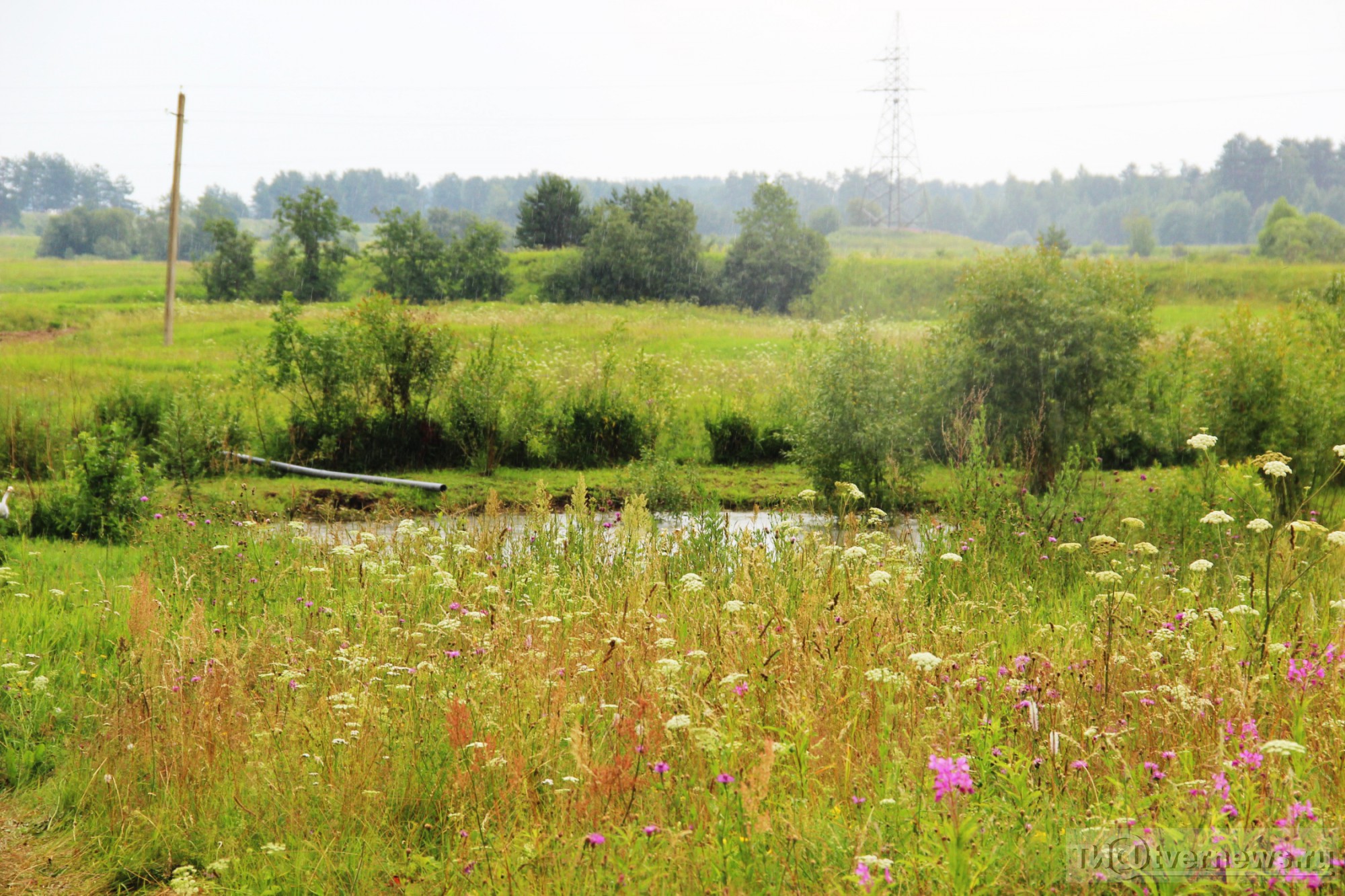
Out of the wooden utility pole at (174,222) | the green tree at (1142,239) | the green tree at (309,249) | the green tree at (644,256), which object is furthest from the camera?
the green tree at (1142,239)

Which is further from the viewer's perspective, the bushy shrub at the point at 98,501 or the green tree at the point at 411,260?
the green tree at the point at 411,260

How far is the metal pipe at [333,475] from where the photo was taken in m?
12.8

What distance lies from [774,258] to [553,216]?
1454 centimetres

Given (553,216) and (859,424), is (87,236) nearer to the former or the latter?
(553,216)

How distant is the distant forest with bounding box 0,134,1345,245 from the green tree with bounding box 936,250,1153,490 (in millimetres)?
74317

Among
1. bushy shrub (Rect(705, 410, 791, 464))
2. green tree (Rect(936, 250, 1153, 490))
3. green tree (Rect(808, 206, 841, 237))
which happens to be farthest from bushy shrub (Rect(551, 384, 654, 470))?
green tree (Rect(808, 206, 841, 237))

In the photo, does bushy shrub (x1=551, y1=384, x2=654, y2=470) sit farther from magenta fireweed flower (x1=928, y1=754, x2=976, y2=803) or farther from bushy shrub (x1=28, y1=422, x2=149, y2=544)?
magenta fireweed flower (x1=928, y1=754, x2=976, y2=803)

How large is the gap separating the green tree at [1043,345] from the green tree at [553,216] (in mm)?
43919

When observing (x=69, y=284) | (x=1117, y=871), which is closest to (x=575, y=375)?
(x=1117, y=871)

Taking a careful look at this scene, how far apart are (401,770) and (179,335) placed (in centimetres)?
2724

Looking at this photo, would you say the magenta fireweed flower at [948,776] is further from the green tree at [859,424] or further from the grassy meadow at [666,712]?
the green tree at [859,424]

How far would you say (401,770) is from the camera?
12.3 feet

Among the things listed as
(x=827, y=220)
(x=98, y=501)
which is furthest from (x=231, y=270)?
(x=827, y=220)

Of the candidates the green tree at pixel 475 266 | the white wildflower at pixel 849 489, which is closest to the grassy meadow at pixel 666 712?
the white wildflower at pixel 849 489
